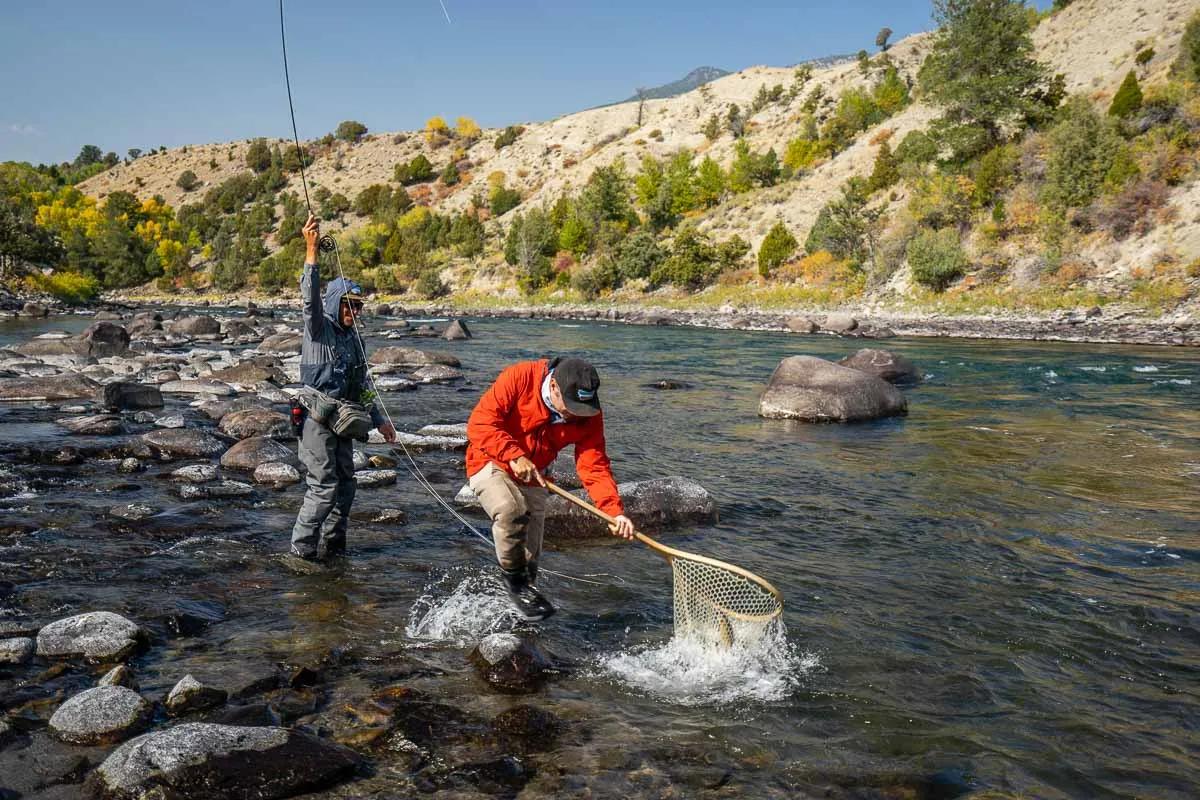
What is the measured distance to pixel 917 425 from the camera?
14203 mm

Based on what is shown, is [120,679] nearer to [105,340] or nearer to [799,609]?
[799,609]

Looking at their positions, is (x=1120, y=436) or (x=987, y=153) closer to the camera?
(x=1120, y=436)

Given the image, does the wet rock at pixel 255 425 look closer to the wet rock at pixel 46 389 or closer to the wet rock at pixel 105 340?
the wet rock at pixel 46 389

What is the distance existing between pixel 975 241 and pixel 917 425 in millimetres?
35616

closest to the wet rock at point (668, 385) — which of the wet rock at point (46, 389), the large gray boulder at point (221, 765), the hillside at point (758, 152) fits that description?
the wet rock at point (46, 389)

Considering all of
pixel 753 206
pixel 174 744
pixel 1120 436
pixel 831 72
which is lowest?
pixel 1120 436

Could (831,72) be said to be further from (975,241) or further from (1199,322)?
(1199,322)

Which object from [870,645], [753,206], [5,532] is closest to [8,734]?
[5,532]

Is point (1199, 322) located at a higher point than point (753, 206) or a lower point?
lower

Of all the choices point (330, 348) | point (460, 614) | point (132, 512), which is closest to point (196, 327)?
point (132, 512)

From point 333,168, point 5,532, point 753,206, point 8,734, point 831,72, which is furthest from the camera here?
point 333,168

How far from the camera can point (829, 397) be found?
14797 mm

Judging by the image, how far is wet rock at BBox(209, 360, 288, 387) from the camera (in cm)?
1795

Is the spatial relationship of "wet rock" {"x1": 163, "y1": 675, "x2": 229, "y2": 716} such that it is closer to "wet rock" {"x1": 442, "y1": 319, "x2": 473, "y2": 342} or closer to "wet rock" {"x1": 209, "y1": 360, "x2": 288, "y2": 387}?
"wet rock" {"x1": 209, "y1": 360, "x2": 288, "y2": 387}
